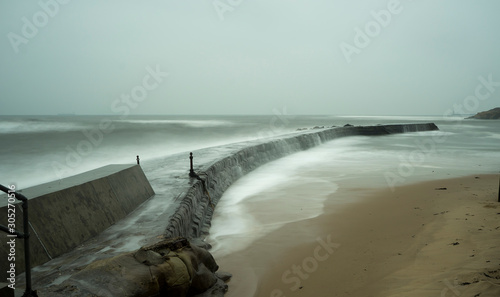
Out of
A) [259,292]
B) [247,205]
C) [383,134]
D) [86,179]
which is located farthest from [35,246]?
[383,134]

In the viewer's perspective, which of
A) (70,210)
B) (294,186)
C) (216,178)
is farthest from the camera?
(294,186)

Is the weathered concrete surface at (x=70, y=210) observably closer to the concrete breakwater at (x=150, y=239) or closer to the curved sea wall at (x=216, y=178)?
the concrete breakwater at (x=150, y=239)

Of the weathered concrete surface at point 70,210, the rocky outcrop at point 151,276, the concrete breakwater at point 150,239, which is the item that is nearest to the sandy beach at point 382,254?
the rocky outcrop at point 151,276

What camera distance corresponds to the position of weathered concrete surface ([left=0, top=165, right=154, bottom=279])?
3.70m

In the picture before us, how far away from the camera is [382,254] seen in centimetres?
480

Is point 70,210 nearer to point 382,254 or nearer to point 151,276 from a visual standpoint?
point 151,276

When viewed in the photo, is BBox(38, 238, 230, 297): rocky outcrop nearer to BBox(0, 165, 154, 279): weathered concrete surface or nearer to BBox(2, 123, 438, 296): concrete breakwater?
BBox(2, 123, 438, 296): concrete breakwater

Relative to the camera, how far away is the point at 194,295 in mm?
3742

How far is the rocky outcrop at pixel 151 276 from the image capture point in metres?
2.98

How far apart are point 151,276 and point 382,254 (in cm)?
319

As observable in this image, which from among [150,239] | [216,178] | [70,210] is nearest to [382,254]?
[150,239]

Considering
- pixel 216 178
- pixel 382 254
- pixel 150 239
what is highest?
pixel 150 239

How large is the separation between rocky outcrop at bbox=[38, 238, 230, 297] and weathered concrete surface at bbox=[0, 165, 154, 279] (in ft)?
2.87

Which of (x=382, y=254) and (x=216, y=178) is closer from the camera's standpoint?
(x=382, y=254)
